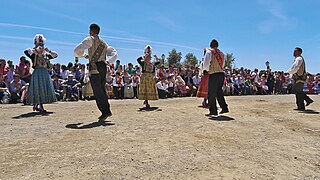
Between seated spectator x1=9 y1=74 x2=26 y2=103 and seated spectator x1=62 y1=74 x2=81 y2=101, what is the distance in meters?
1.70

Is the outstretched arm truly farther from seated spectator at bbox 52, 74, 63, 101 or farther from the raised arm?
seated spectator at bbox 52, 74, 63, 101

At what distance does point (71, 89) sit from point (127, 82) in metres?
2.84

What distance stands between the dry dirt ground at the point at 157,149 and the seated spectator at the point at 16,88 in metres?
5.27

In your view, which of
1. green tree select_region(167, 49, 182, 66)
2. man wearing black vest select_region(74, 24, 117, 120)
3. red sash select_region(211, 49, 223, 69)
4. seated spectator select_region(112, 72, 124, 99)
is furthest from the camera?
green tree select_region(167, 49, 182, 66)

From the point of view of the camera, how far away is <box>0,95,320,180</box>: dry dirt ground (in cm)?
315

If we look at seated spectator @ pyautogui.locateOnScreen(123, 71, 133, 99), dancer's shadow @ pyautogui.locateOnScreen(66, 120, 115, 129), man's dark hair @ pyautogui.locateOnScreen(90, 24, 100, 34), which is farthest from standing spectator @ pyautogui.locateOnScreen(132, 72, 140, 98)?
dancer's shadow @ pyautogui.locateOnScreen(66, 120, 115, 129)

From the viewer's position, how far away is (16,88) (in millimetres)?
11250

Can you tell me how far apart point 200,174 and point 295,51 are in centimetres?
727

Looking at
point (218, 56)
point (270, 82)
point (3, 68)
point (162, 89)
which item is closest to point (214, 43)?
point (218, 56)

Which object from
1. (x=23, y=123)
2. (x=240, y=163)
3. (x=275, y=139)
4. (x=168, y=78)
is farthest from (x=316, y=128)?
(x=168, y=78)

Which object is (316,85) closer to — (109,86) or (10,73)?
(109,86)

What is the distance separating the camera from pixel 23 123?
19.5 ft

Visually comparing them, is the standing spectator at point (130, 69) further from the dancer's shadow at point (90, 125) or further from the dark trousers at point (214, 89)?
the dancer's shadow at point (90, 125)

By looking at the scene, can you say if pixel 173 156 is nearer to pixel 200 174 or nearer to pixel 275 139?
pixel 200 174
